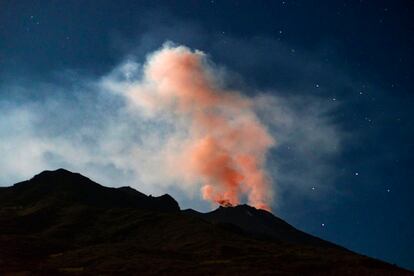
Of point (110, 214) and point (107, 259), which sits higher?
point (110, 214)

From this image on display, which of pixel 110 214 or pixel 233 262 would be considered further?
pixel 110 214

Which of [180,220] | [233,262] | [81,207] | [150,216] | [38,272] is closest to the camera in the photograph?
[38,272]

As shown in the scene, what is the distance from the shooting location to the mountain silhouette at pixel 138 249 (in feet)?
253

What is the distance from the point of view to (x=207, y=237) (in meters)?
116

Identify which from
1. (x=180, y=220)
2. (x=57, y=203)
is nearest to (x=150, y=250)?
(x=180, y=220)

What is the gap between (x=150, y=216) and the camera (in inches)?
6073

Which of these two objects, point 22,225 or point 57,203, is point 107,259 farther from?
point 57,203

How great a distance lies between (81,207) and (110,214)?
12791 mm

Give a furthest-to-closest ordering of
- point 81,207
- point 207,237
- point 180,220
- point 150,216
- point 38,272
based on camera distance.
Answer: point 81,207 < point 150,216 < point 180,220 < point 207,237 < point 38,272

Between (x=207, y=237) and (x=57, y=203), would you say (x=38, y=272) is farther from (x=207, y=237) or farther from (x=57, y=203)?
(x=57, y=203)

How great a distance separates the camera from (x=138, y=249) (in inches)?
4001

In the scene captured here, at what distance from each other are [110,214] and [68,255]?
65.6 meters

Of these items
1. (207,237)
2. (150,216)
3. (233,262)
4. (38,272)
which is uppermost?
(150,216)

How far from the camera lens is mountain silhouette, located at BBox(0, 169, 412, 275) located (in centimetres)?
7712
